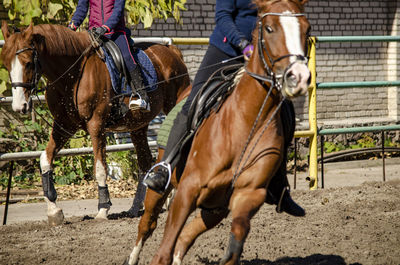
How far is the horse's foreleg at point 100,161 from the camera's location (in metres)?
7.46

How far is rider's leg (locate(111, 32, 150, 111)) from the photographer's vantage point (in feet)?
25.1

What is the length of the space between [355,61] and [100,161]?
26.4 feet

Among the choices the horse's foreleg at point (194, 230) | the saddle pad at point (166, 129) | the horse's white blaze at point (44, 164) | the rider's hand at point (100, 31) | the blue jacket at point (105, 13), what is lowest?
the horse's white blaze at point (44, 164)

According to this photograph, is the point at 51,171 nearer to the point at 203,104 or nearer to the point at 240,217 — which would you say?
the point at 203,104

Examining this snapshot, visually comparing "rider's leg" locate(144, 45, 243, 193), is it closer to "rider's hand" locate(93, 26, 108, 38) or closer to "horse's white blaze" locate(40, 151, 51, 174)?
"rider's hand" locate(93, 26, 108, 38)

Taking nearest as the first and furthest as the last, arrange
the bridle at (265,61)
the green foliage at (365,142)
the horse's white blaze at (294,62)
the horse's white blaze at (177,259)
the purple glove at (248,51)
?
1. the horse's white blaze at (294,62)
2. the bridle at (265,61)
3. the horse's white blaze at (177,259)
4. the purple glove at (248,51)
5. the green foliage at (365,142)

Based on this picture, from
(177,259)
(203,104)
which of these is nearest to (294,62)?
(203,104)

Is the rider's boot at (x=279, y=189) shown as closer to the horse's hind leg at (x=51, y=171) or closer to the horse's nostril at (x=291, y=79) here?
the horse's nostril at (x=291, y=79)

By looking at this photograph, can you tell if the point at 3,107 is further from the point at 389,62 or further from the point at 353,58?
the point at 389,62

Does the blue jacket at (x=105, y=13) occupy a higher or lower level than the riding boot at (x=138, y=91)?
higher

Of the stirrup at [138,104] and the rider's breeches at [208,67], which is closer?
the rider's breeches at [208,67]

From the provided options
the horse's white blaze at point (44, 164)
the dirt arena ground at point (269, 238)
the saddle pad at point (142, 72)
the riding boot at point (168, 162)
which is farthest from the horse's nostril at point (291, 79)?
the horse's white blaze at point (44, 164)

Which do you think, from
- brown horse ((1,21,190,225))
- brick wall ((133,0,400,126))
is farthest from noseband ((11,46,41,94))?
brick wall ((133,0,400,126))

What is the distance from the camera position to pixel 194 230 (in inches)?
172
